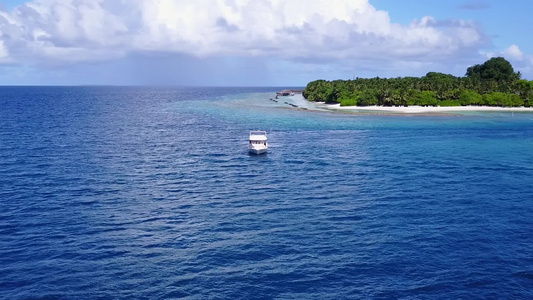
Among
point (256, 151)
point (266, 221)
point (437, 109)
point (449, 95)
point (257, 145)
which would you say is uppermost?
point (449, 95)

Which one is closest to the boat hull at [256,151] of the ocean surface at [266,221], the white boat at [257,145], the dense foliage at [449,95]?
the white boat at [257,145]

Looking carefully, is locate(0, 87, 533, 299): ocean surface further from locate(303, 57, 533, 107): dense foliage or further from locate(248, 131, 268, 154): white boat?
locate(303, 57, 533, 107): dense foliage

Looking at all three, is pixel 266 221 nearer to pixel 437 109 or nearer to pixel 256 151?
pixel 256 151

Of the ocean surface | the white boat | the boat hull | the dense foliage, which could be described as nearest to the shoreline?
the dense foliage

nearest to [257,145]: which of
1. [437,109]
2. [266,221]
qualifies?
[266,221]

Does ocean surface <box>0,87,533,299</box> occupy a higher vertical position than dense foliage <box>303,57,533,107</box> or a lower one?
lower

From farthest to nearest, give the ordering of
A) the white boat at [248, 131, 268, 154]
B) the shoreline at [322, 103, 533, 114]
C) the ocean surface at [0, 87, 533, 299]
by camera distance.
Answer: the shoreline at [322, 103, 533, 114], the white boat at [248, 131, 268, 154], the ocean surface at [0, 87, 533, 299]

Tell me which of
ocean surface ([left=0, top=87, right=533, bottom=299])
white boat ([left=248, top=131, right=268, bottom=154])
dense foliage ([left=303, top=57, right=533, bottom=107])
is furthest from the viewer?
dense foliage ([left=303, top=57, right=533, bottom=107])

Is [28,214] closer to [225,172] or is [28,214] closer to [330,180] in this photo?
[225,172]

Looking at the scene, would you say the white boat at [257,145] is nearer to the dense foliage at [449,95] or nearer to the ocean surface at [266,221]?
the ocean surface at [266,221]
